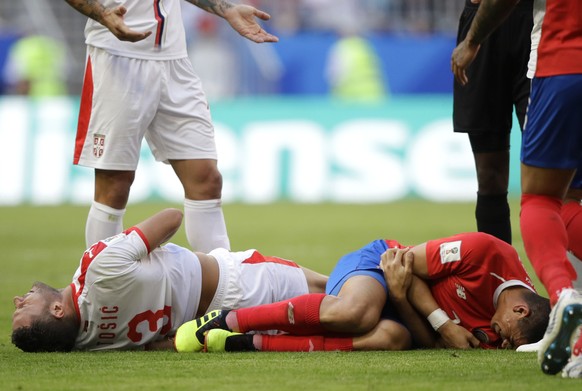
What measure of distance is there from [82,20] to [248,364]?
16.0 meters

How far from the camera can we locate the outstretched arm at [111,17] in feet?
18.1

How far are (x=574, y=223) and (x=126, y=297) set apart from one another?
6.96ft

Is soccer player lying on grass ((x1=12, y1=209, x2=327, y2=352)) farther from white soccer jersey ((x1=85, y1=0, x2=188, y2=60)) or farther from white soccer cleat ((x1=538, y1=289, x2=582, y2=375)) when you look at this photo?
white soccer cleat ((x1=538, y1=289, x2=582, y2=375))

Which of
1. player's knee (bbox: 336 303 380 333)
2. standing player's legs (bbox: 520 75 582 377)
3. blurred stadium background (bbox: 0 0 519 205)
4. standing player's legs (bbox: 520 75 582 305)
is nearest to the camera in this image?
standing player's legs (bbox: 520 75 582 377)

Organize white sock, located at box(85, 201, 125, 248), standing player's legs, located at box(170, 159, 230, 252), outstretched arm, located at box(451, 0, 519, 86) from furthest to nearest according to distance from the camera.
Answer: standing player's legs, located at box(170, 159, 230, 252) < white sock, located at box(85, 201, 125, 248) < outstretched arm, located at box(451, 0, 519, 86)

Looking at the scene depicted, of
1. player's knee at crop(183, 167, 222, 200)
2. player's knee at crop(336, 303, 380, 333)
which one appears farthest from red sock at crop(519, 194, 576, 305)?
player's knee at crop(183, 167, 222, 200)

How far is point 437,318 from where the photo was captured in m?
5.06

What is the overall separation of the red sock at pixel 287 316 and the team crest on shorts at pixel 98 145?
135cm

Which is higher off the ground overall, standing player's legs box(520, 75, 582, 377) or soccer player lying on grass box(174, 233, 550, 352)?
standing player's legs box(520, 75, 582, 377)

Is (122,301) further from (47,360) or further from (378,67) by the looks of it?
(378,67)

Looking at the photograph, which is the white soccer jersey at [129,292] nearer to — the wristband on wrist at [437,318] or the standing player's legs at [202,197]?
the standing player's legs at [202,197]

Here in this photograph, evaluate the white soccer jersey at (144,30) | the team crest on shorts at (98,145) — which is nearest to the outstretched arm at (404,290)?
the team crest on shorts at (98,145)

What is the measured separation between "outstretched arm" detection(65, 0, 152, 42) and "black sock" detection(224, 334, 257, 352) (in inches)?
61.9

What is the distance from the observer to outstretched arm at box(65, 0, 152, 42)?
5.52m
